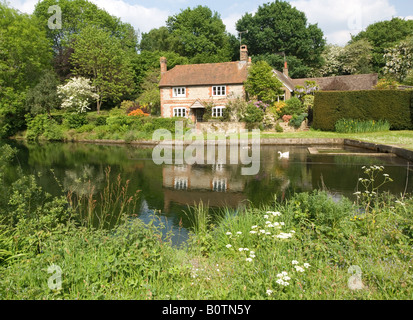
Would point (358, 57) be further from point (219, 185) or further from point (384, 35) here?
point (219, 185)

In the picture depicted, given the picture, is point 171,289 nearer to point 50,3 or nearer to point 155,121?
point 155,121

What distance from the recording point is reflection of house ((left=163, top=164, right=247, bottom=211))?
30.8 feet

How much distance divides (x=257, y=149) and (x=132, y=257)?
1778 cm

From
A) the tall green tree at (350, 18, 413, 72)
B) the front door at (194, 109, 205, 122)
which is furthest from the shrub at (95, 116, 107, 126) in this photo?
the tall green tree at (350, 18, 413, 72)

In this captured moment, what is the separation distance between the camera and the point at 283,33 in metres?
41.8

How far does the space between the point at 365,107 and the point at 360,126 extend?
1520 millimetres

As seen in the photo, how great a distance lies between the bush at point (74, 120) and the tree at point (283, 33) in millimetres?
25420

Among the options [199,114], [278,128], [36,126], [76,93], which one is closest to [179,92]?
[199,114]

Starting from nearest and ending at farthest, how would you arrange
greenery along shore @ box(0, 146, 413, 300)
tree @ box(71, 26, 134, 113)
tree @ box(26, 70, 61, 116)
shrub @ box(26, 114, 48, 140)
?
1. greenery along shore @ box(0, 146, 413, 300)
2. shrub @ box(26, 114, 48, 140)
3. tree @ box(26, 70, 61, 116)
4. tree @ box(71, 26, 134, 113)

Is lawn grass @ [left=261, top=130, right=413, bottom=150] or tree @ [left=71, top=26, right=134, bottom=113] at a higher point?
tree @ [left=71, top=26, right=134, bottom=113]

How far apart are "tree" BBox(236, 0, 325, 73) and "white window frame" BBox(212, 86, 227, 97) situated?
15138 millimetres

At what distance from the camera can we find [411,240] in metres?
4.12

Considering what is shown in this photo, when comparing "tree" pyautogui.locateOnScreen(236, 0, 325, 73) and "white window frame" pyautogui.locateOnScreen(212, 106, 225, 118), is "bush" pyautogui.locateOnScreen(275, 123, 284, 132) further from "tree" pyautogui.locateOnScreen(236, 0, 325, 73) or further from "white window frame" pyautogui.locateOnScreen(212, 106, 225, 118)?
"tree" pyautogui.locateOnScreen(236, 0, 325, 73)
